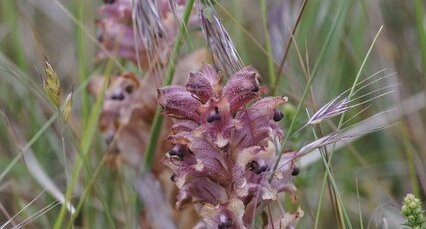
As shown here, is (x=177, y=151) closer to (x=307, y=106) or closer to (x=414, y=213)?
(x=414, y=213)

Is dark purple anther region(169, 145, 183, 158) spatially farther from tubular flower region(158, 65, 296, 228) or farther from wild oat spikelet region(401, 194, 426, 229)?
wild oat spikelet region(401, 194, 426, 229)

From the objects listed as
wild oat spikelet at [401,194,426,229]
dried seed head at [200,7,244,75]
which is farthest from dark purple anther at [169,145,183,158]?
wild oat spikelet at [401,194,426,229]

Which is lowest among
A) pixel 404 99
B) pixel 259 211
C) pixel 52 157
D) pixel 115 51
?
pixel 404 99

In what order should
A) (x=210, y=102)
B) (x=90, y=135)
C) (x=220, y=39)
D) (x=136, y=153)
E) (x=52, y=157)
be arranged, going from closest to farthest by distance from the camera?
(x=210, y=102) < (x=220, y=39) < (x=90, y=135) < (x=136, y=153) < (x=52, y=157)

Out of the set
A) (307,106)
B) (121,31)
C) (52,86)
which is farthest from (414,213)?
(121,31)

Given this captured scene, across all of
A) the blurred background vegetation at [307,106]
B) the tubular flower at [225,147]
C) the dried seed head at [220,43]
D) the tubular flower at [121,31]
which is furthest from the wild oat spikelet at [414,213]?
the tubular flower at [121,31]

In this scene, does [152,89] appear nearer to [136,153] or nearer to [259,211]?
[136,153]

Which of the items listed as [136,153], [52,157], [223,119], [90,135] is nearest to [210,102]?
[223,119]
